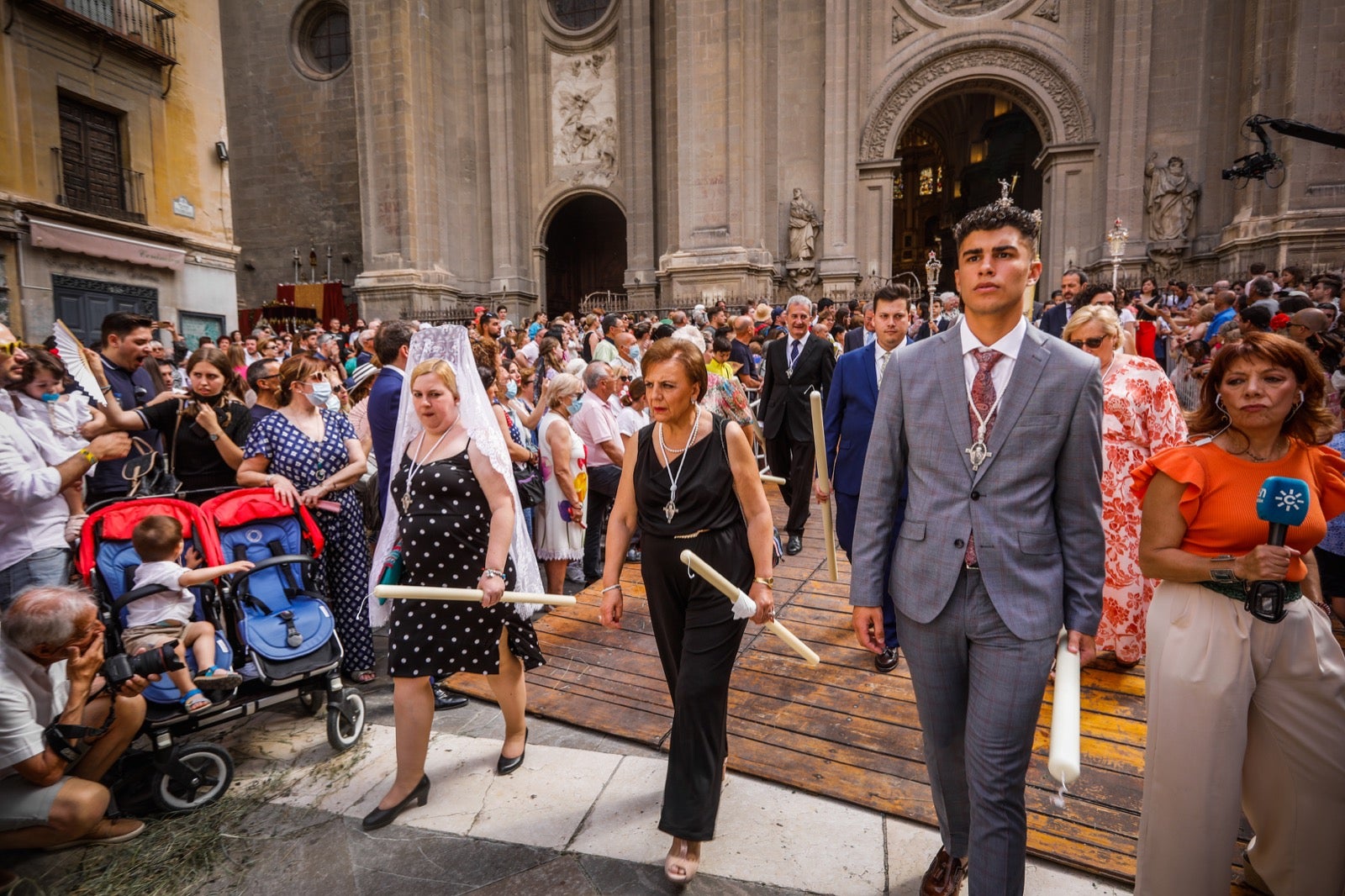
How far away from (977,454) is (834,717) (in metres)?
2.21

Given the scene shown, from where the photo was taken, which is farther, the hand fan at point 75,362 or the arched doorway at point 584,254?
the arched doorway at point 584,254

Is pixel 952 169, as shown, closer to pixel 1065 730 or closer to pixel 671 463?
pixel 671 463

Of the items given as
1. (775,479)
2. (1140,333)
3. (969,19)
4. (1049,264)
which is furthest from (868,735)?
(969,19)

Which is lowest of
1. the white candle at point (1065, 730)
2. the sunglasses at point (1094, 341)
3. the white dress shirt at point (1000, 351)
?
the white candle at point (1065, 730)

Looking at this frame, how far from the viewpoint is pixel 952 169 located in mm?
31234

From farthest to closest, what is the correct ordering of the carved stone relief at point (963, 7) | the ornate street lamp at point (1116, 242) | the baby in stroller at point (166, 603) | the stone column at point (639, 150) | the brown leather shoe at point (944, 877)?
the stone column at point (639, 150), the carved stone relief at point (963, 7), the ornate street lamp at point (1116, 242), the baby in stroller at point (166, 603), the brown leather shoe at point (944, 877)

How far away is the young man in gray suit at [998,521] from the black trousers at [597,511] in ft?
13.8

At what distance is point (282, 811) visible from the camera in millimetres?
3344

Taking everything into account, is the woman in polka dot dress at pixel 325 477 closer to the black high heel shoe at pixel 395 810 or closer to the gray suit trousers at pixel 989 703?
the black high heel shoe at pixel 395 810

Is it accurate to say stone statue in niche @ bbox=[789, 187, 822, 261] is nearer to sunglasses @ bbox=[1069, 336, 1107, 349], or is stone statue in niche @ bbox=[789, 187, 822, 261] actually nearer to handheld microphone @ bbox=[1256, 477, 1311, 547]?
sunglasses @ bbox=[1069, 336, 1107, 349]

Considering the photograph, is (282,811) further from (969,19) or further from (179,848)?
(969,19)

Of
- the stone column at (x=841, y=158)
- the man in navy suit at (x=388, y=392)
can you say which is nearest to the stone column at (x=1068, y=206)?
the stone column at (x=841, y=158)

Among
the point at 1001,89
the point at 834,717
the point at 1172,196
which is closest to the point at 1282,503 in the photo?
the point at 834,717

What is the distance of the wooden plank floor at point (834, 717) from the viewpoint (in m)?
3.08
